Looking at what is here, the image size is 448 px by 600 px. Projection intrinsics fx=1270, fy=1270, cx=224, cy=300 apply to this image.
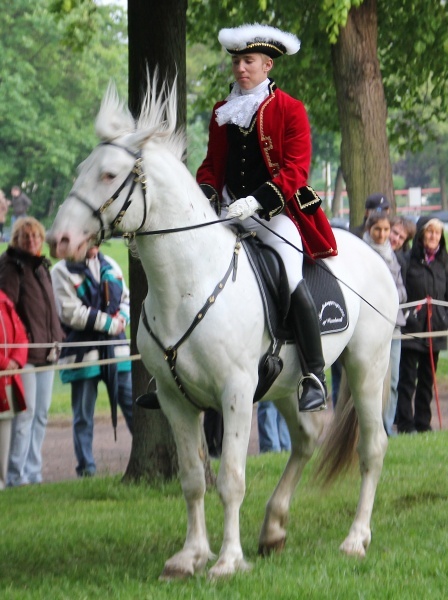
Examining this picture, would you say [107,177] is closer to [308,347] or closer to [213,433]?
[308,347]

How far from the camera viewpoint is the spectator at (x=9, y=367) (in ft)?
38.2

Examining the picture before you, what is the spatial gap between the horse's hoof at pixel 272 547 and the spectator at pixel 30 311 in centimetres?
457

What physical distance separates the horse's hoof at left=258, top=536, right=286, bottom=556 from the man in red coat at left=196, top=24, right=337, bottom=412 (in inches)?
38.5

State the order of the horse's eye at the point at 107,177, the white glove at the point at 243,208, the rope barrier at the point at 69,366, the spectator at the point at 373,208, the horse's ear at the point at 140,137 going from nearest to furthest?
1. the horse's eye at the point at 107,177
2. the horse's ear at the point at 140,137
3. the white glove at the point at 243,208
4. the rope barrier at the point at 69,366
5. the spectator at the point at 373,208

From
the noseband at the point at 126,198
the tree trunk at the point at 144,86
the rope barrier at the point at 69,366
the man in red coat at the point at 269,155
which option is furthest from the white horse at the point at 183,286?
the rope barrier at the point at 69,366

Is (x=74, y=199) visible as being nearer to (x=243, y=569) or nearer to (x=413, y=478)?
(x=243, y=569)

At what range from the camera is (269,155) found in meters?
7.94

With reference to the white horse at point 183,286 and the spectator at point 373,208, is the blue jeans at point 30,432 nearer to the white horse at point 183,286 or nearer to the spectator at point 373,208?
the spectator at point 373,208

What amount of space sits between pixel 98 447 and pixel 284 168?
26.7ft

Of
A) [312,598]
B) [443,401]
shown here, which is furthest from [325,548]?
[443,401]

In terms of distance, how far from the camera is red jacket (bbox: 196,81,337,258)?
25.3 feet

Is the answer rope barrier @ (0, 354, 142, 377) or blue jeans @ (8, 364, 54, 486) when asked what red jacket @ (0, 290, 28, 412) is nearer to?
rope barrier @ (0, 354, 142, 377)

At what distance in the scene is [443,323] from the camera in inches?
603

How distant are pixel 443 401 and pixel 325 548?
10837 mm
